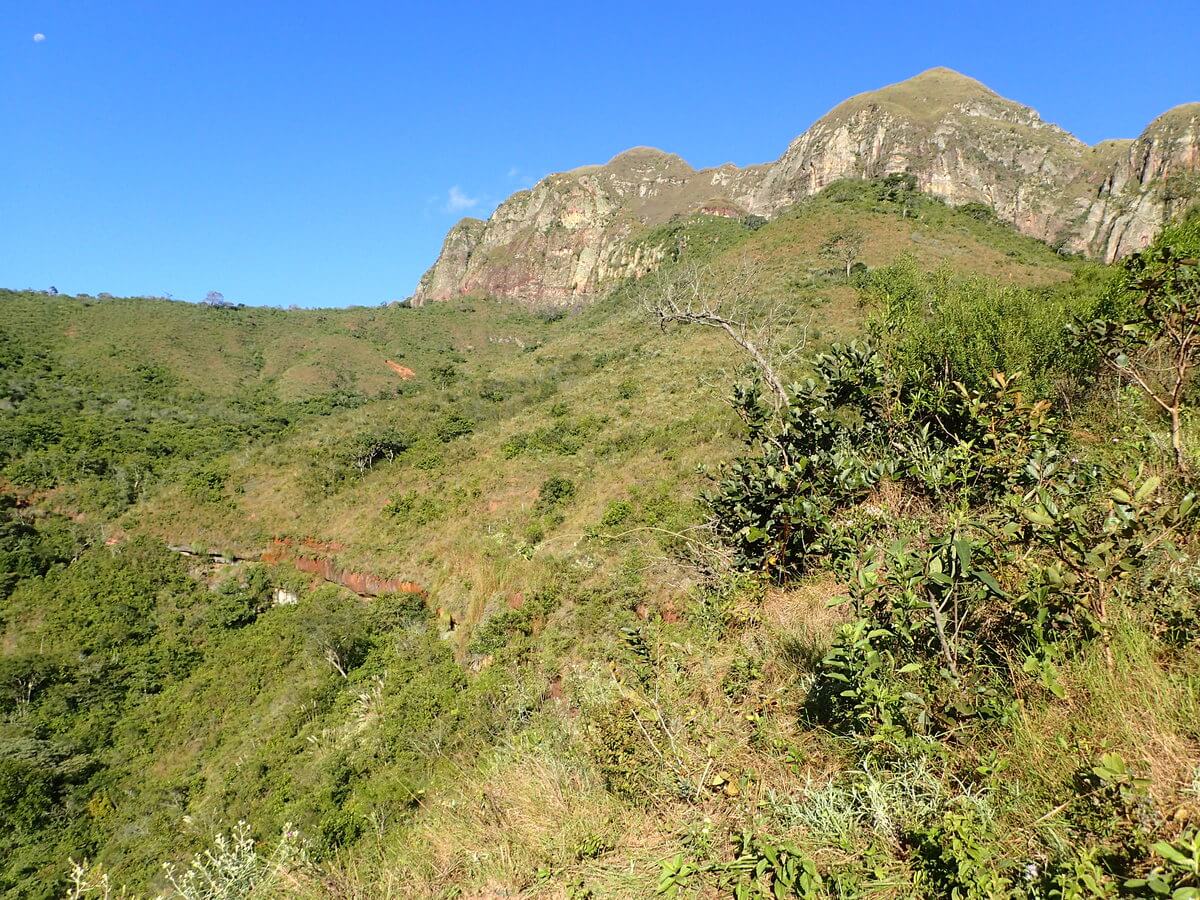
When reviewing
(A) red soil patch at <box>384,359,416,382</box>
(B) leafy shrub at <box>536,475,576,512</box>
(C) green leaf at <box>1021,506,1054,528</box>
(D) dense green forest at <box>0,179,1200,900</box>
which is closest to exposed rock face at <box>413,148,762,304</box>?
(A) red soil patch at <box>384,359,416,382</box>

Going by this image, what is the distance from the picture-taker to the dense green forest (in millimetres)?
2186

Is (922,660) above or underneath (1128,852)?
above

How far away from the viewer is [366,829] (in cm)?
763

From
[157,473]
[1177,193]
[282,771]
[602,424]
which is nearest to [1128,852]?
[282,771]

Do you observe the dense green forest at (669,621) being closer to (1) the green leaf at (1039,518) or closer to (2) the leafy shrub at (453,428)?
(1) the green leaf at (1039,518)

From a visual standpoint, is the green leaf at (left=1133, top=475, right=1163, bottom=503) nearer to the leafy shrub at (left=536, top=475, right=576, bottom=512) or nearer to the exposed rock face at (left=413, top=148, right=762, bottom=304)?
the leafy shrub at (left=536, top=475, right=576, bottom=512)

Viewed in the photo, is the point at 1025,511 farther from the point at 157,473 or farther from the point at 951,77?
the point at 951,77

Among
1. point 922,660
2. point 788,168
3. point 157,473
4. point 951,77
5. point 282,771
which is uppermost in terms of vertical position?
point 951,77

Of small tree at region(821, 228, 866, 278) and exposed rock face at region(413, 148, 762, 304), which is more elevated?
exposed rock face at region(413, 148, 762, 304)

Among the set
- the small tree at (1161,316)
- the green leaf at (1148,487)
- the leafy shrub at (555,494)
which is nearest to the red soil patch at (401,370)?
the leafy shrub at (555,494)

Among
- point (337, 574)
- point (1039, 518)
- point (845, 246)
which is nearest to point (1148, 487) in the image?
point (1039, 518)

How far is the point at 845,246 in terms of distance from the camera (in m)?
40.2

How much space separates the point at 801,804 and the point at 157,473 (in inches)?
1544

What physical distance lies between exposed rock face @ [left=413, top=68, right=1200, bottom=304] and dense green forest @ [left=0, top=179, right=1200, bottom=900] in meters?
41.9
